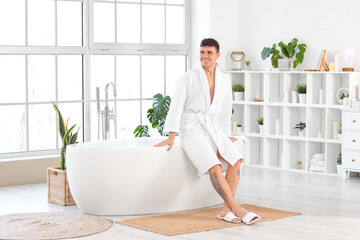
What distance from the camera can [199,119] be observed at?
5012 mm

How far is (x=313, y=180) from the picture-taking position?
21.6ft

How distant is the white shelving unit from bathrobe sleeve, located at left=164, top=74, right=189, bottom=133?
2.39 metres

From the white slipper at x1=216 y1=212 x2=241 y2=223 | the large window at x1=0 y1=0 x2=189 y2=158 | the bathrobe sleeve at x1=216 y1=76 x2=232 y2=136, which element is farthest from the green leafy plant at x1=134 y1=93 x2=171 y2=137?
the white slipper at x1=216 y1=212 x2=241 y2=223

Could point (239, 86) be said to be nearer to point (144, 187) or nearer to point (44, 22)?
point (44, 22)

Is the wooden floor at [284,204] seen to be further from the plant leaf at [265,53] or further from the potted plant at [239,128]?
the plant leaf at [265,53]

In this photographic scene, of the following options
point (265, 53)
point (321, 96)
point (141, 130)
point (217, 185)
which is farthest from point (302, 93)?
point (217, 185)

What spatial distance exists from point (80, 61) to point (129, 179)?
254cm

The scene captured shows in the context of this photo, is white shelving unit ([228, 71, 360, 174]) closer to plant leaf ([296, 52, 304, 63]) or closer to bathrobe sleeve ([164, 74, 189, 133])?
plant leaf ([296, 52, 304, 63])

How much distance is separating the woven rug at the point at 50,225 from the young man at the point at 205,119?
0.77 meters

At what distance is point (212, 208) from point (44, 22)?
2749mm

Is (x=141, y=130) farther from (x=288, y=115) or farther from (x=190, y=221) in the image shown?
(x=190, y=221)

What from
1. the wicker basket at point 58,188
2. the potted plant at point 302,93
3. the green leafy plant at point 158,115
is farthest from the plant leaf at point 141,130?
the wicker basket at point 58,188

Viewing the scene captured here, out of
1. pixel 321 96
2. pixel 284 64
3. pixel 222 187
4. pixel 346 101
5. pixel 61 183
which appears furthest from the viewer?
pixel 284 64

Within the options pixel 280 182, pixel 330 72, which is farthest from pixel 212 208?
pixel 330 72
